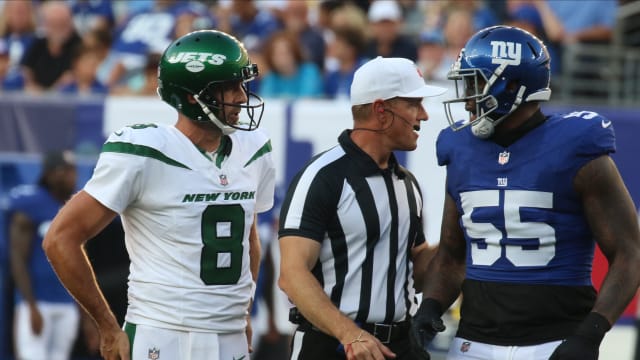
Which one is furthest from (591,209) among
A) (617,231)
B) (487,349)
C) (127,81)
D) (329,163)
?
(127,81)

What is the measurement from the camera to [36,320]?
25.9ft

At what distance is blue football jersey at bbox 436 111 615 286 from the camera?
368cm

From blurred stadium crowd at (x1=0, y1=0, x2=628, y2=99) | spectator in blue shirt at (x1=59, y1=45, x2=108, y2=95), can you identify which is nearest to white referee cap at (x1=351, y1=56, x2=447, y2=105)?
blurred stadium crowd at (x1=0, y1=0, x2=628, y2=99)

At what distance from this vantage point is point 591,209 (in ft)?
12.0

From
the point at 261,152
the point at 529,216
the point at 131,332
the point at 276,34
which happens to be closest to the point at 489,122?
the point at 529,216

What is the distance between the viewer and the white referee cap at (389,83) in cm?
413

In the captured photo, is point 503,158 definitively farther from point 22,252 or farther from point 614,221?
point 22,252

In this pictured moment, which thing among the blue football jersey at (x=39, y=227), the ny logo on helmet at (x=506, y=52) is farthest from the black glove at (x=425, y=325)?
the blue football jersey at (x=39, y=227)

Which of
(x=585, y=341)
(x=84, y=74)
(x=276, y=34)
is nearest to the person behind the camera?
(x=585, y=341)

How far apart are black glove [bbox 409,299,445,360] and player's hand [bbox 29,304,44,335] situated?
14.9 ft

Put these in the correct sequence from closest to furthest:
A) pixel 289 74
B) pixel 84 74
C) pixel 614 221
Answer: pixel 614 221 → pixel 289 74 → pixel 84 74

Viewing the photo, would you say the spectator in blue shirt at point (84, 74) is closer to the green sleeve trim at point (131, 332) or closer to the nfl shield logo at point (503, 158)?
the green sleeve trim at point (131, 332)

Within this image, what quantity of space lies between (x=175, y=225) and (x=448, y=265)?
1.05 meters

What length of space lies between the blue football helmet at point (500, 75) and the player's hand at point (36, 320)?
16.1 feet
